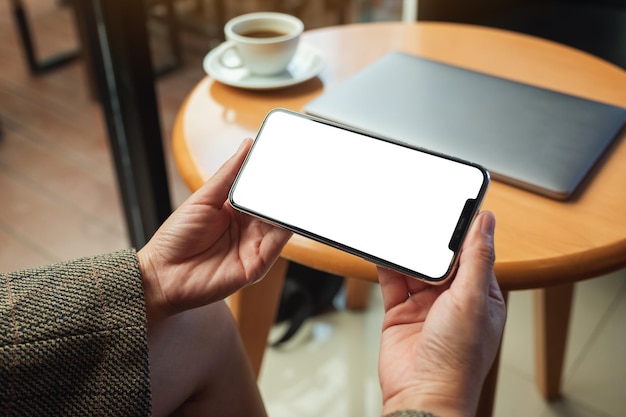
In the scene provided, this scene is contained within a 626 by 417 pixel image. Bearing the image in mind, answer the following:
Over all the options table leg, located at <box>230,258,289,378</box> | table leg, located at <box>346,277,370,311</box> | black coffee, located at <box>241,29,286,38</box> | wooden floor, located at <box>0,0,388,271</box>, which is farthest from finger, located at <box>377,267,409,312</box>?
wooden floor, located at <box>0,0,388,271</box>

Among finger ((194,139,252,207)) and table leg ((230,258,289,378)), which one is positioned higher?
finger ((194,139,252,207))

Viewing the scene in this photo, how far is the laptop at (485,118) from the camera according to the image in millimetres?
579

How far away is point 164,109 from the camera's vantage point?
1539mm

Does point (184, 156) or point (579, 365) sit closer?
point (184, 156)

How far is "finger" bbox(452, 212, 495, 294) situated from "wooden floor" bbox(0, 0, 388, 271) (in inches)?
38.4

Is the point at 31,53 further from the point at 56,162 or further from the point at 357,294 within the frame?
the point at 357,294

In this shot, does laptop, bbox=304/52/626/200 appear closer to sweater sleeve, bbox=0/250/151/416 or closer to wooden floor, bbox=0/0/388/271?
sweater sleeve, bbox=0/250/151/416

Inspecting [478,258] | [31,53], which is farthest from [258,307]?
[31,53]

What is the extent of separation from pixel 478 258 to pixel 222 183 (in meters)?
0.22

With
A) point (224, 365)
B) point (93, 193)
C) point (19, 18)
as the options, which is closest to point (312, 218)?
point (224, 365)

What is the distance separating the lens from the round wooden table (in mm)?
525

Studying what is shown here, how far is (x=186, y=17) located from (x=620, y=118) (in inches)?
42.9

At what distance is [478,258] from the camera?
16.0 inches

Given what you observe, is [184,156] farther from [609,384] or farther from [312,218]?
[609,384]
